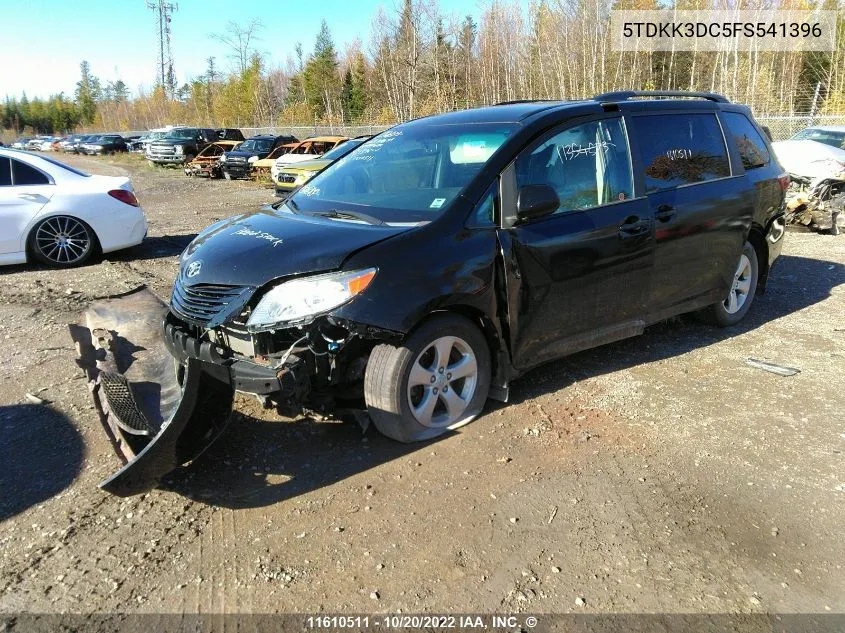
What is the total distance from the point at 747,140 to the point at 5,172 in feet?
27.6

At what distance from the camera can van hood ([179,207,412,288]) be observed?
3299 millimetres

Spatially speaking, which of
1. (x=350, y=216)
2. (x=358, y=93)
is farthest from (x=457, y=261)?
(x=358, y=93)

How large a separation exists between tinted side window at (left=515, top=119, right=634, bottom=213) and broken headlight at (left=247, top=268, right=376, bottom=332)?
130 cm

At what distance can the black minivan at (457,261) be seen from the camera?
327cm

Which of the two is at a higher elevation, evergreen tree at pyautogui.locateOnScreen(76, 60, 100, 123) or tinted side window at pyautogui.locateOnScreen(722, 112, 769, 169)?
evergreen tree at pyautogui.locateOnScreen(76, 60, 100, 123)

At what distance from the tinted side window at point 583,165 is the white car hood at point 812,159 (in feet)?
28.5

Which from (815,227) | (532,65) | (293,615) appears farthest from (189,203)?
(532,65)

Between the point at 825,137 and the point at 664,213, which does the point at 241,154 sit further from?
the point at 664,213

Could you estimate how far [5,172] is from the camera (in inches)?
317

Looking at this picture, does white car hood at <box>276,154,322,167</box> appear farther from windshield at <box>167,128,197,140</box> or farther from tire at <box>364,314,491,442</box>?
tire at <box>364,314,491,442</box>

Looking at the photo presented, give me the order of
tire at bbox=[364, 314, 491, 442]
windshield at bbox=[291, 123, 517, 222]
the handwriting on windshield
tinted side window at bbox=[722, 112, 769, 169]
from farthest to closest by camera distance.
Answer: tinted side window at bbox=[722, 112, 769, 169] < the handwriting on windshield < windshield at bbox=[291, 123, 517, 222] < tire at bbox=[364, 314, 491, 442]

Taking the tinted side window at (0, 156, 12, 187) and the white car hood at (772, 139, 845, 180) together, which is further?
the white car hood at (772, 139, 845, 180)

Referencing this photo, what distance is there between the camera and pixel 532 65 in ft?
98.5

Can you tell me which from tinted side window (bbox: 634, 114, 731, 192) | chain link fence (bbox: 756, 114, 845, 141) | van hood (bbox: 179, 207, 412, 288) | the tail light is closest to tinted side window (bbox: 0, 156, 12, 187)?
the tail light
